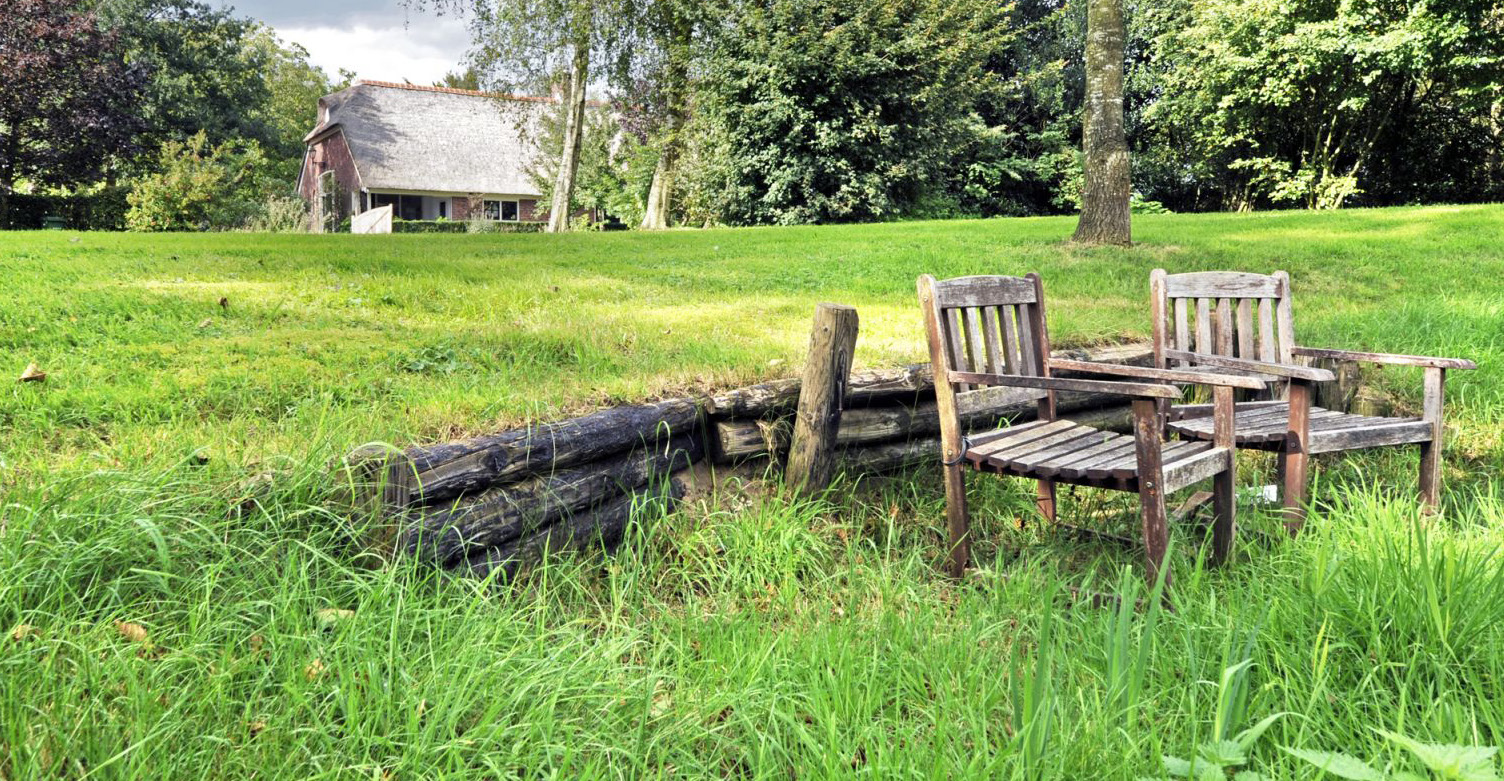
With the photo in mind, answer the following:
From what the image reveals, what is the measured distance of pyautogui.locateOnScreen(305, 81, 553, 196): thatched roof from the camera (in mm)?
37344

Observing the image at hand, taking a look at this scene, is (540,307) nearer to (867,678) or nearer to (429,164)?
(867,678)

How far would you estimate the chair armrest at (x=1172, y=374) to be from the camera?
3.14 m

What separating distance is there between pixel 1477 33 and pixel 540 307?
66.3 feet

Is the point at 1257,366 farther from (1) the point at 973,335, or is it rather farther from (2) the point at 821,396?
(2) the point at 821,396

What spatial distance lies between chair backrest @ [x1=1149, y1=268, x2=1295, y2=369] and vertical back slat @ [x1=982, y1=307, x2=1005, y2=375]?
0.95 m

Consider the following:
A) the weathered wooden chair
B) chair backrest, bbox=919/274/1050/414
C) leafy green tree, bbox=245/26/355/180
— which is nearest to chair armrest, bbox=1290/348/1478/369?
the weathered wooden chair

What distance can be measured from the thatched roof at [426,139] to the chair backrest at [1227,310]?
35898mm

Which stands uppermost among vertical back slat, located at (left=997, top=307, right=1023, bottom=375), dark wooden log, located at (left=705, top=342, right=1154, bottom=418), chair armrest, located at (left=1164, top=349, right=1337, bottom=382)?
vertical back slat, located at (left=997, top=307, right=1023, bottom=375)

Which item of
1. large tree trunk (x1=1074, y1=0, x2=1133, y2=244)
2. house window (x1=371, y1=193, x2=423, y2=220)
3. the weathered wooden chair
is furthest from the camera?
house window (x1=371, y1=193, x2=423, y2=220)

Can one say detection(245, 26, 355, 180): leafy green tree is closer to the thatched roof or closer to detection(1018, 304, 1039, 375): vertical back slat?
the thatched roof

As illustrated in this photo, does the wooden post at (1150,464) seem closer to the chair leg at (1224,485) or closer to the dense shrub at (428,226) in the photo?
the chair leg at (1224,485)

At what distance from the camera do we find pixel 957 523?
11.3 ft

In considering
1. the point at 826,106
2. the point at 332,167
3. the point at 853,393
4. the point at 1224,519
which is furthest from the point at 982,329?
the point at 332,167

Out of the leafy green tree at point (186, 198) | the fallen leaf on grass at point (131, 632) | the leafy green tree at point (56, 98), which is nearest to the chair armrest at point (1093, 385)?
the fallen leaf on grass at point (131, 632)
